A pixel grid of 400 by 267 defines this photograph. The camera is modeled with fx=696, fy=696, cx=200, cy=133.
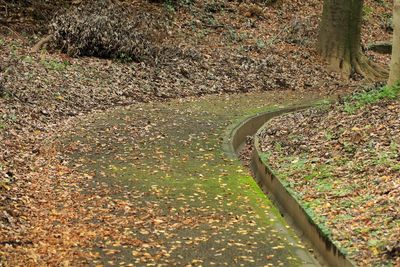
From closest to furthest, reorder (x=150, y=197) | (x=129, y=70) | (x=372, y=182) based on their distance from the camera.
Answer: (x=372, y=182)
(x=150, y=197)
(x=129, y=70)

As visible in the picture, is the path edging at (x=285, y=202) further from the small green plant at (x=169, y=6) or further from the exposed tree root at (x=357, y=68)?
the small green plant at (x=169, y=6)

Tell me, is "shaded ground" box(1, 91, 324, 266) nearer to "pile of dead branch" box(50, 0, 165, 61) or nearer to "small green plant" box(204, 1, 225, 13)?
"pile of dead branch" box(50, 0, 165, 61)

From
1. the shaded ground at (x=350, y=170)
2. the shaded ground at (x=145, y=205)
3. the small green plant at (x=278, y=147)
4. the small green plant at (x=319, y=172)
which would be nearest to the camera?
the shaded ground at (x=350, y=170)

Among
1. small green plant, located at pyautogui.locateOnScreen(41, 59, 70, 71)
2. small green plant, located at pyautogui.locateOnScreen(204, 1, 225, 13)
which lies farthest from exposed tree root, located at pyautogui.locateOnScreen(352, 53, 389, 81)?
small green plant, located at pyautogui.locateOnScreen(41, 59, 70, 71)

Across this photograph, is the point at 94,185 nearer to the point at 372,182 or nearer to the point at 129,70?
the point at 372,182

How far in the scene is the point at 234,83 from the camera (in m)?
16.9

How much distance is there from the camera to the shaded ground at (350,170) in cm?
634

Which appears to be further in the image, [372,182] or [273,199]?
[273,199]

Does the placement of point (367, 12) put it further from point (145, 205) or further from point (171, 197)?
point (145, 205)

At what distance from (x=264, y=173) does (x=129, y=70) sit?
738 cm

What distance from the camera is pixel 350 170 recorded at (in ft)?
26.9

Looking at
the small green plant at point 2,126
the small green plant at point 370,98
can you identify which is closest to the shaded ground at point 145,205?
the small green plant at point 2,126

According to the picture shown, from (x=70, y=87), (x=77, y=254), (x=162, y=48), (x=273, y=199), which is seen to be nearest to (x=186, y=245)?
(x=77, y=254)

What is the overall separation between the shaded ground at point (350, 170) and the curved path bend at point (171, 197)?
1.49ft
